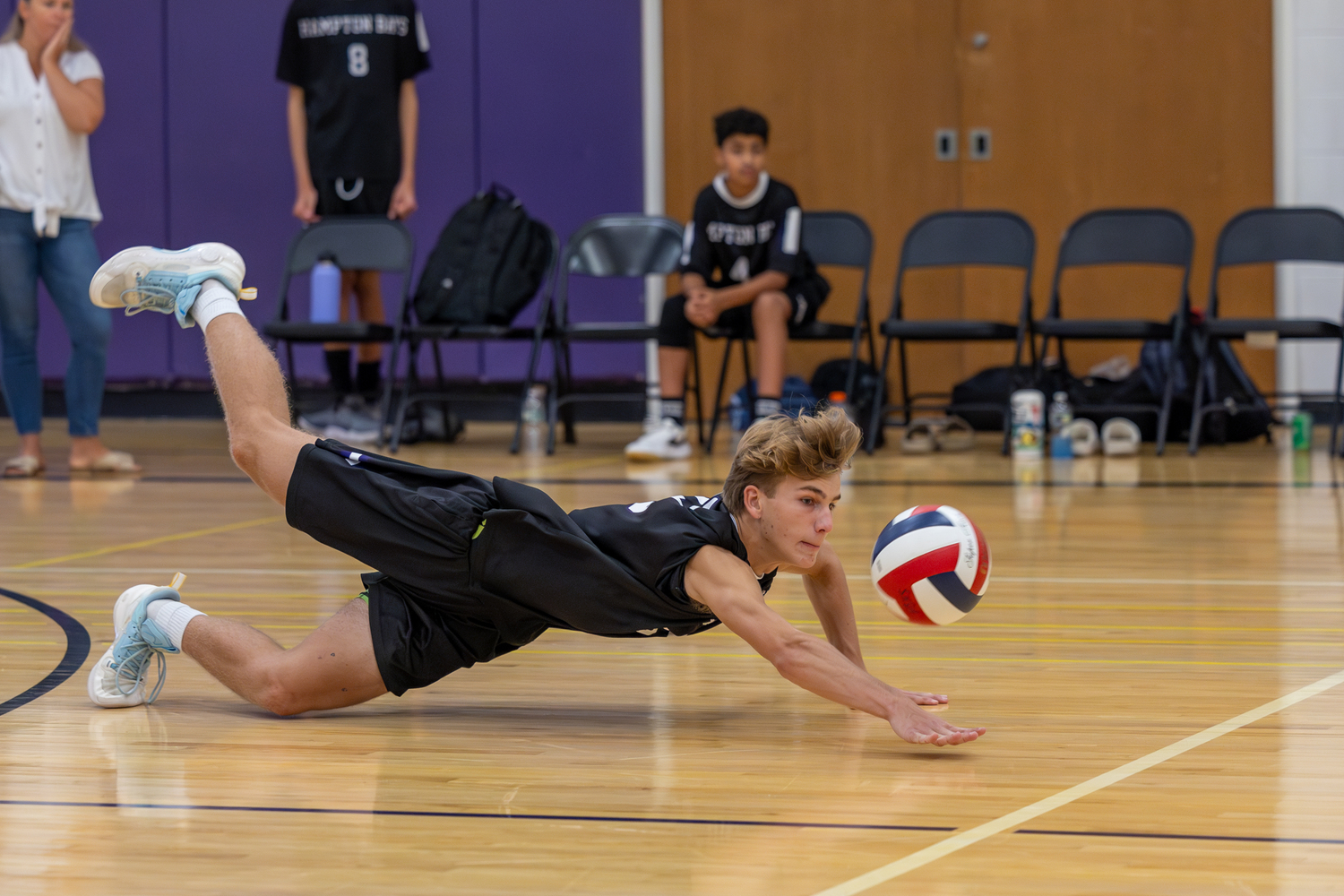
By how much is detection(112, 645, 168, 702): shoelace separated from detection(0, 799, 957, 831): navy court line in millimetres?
508

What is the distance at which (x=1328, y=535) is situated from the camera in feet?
13.1

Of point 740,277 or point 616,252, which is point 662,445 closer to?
point 740,277

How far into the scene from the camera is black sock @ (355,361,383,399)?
292 inches

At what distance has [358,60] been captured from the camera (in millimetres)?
7188

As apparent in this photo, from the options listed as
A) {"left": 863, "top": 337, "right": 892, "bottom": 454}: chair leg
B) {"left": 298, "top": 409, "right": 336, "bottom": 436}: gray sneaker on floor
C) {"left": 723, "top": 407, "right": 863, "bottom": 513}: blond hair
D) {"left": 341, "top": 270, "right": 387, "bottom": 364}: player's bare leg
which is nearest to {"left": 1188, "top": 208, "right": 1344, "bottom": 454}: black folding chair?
{"left": 863, "top": 337, "right": 892, "bottom": 454}: chair leg

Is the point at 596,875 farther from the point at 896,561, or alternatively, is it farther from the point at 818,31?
the point at 818,31

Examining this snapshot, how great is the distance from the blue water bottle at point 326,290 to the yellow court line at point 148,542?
250cm

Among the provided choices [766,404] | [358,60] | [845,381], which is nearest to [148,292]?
[766,404]

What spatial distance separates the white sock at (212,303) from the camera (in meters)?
2.69

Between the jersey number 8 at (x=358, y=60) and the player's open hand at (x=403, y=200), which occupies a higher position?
the jersey number 8 at (x=358, y=60)

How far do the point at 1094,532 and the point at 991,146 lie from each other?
167 inches

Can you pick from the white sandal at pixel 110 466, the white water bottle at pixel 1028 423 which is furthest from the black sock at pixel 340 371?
the white water bottle at pixel 1028 423

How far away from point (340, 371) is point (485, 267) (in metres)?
0.99

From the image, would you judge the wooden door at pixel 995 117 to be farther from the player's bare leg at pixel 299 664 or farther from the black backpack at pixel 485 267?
the player's bare leg at pixel 299 664
